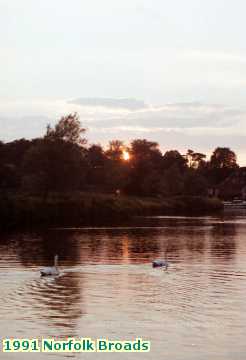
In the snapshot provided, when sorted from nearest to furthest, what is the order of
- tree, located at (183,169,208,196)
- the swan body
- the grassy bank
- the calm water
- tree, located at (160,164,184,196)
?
→ 1. the calm water
2. the swan body
3. the grassy bank
4. tree, located at (160,164,184,196)
5. tree, located at (183,169,208,196)

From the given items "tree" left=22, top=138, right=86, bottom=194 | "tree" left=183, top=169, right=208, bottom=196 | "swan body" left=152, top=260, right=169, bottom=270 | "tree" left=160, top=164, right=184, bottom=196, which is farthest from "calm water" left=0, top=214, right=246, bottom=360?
"tree" left=183, top=169, right=208, bottom=196

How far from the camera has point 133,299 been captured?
3045cm

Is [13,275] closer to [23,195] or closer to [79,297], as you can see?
[79,297]

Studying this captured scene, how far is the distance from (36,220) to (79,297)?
222ft

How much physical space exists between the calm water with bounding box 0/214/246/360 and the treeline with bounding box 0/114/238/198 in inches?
2151

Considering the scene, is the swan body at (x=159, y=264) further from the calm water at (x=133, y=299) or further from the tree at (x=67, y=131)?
the tree at (x=67, y=131)

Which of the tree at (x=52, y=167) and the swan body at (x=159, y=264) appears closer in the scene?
the swan body at (x=159, y=264)

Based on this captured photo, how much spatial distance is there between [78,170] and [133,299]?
82.4 metres

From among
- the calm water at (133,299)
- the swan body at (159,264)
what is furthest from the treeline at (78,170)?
the swan body at (159,264)

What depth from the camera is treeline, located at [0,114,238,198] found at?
110938 millimetres

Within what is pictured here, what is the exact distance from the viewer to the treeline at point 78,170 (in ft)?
364

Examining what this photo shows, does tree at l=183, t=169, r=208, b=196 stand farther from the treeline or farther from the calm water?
the calm water

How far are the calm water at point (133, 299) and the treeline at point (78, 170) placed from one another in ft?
179

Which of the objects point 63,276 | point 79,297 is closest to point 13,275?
point 63,276
